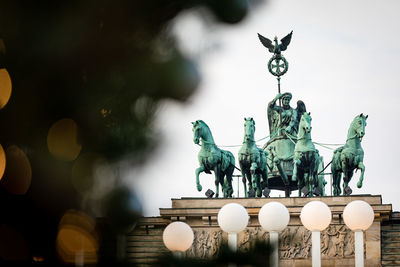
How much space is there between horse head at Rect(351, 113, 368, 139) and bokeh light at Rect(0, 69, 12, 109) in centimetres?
2243

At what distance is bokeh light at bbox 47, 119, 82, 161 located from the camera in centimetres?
229

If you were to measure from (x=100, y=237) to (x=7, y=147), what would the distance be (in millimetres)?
352

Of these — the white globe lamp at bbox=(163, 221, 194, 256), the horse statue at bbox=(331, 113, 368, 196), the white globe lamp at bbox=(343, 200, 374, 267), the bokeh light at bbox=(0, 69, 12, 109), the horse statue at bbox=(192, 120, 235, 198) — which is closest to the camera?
the bokeh light at bbox=(0, 69, 12, 109)

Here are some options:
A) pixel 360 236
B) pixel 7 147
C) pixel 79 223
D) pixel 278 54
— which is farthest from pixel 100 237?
pixel 278 54

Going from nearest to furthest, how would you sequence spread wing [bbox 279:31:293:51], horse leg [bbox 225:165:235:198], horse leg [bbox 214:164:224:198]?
horse leg [bbox 214:164:224:198] < horse leg [bbox 225:165:235:198] < spread wing [bbox 279:31:293:51]

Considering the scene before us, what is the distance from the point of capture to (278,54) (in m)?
29.6

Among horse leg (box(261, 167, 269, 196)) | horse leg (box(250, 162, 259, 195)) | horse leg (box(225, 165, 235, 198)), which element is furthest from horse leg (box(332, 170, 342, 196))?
horse leg (box(225, 165, 235, 198))

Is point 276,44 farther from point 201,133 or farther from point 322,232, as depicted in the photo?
point 322,232

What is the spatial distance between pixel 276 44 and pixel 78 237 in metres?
27.4

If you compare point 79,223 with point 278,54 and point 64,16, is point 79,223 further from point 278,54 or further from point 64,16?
point 278,54

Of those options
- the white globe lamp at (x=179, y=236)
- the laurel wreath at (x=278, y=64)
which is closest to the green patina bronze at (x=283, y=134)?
the laurel wreath at (x=278, y=64)

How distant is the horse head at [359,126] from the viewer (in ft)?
79.7

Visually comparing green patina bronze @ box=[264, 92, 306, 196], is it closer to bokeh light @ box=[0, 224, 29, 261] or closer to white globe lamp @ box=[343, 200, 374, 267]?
white globe lamp @ box=[343, 200, 374, 267]

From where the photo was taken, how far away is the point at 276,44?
29484 mm
